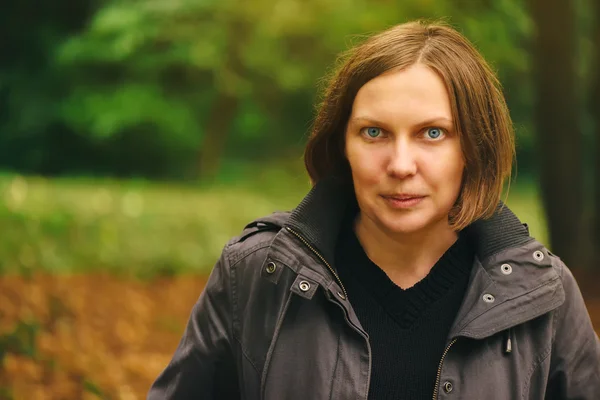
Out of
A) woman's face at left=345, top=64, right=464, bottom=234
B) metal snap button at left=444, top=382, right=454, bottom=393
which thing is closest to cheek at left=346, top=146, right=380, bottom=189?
woman's face at left=345, top=64, right=464, bottom=234

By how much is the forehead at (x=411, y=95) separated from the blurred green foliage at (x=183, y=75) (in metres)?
4.98

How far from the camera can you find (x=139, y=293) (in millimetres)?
6398

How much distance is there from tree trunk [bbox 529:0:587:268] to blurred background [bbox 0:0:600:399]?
11mm

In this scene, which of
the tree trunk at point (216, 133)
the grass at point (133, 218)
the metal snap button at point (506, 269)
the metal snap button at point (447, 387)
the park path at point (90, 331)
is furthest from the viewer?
the tree trunk at point (216, 133)

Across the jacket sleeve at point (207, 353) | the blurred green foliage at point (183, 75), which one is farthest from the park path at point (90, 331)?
the jacket sleeve at point (207, 353)

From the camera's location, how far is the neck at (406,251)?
211 centimetres

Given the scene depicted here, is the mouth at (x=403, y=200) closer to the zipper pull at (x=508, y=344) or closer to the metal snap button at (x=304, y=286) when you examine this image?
the metal snap button at (x=304, y=286)

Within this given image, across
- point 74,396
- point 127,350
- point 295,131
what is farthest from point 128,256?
point 74,396

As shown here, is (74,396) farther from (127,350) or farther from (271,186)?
(271,186)

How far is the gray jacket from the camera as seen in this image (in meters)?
1.90

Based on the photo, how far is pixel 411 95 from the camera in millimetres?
1892

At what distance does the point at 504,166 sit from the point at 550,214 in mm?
4670

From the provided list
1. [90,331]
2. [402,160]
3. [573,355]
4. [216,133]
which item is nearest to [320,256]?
[402,160]

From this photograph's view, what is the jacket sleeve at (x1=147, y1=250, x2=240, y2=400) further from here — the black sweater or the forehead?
the forehead
